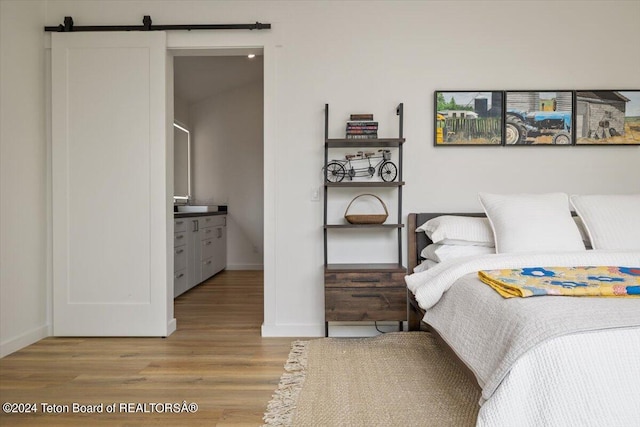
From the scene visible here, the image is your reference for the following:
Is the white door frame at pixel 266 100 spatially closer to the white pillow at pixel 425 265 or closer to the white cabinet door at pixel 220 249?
the white pillow at pixel 425 265

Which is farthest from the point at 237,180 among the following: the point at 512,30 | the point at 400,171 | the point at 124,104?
the point at 512,30

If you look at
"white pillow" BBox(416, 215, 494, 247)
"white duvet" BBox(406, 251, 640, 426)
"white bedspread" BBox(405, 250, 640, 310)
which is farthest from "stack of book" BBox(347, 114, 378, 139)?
"white duvet" BBox(406, 251, 640, 426)

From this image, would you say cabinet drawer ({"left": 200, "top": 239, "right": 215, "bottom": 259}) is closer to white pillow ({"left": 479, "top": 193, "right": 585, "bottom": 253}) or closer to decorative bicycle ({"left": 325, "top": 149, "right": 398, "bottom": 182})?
decorative bicycle ({"left": 325, "top": 149, "right": 398, "bottom": 182})

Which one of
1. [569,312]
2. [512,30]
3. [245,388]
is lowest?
[245,388]

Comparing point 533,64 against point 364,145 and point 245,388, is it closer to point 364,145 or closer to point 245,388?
point 364,145

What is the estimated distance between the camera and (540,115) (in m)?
3.31

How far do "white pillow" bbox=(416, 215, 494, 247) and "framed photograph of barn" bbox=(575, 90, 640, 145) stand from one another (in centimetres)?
117

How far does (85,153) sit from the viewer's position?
3293mm

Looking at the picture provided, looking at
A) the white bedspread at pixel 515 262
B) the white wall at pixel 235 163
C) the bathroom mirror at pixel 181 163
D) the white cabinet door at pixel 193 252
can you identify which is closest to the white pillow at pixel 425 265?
the white bedspread at pixel 515 262

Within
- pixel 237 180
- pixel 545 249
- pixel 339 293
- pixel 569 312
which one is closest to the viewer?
pixel 569 312

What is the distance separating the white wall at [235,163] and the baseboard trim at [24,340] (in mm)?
3676

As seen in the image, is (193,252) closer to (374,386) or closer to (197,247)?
(197,247)

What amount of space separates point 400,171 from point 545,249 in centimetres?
112

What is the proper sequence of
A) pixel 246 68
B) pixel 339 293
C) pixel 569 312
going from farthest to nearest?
pixel 246 68 < pixel 339 293 < pixel 569 312
